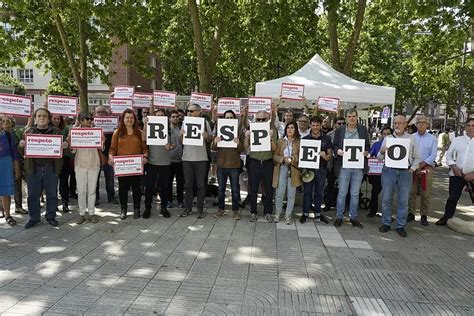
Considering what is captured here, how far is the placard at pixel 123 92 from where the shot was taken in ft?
27.4

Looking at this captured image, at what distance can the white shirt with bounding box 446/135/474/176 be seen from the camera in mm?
6974

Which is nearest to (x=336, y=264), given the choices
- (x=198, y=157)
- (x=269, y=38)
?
(x=198, y=157)

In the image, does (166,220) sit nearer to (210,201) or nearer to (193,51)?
(210,201)

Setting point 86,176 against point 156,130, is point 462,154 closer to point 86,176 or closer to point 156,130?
point 156,130

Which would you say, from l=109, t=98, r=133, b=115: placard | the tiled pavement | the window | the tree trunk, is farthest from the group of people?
the window

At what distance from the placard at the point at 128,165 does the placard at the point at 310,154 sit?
285 centimetres

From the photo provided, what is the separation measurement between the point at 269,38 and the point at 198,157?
11.6 meters

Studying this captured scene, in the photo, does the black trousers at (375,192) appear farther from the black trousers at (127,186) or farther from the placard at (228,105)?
the black trousers at (127,186)

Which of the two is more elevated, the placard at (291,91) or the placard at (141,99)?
the placard at (291,91)

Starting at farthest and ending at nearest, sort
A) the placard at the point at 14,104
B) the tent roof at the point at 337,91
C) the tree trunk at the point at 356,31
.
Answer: the tree trunk at the point at 356,31 < the tent roof at the point at 337,91 < the placard at the point at 14,104

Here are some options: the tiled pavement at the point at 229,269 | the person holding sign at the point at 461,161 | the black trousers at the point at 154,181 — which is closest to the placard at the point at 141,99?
the black trousers at the point at 154,181

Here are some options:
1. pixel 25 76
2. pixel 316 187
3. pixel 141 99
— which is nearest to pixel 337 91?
pixel 316 187

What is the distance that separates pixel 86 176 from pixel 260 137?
10.2ft

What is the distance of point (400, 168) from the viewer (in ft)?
21.4
